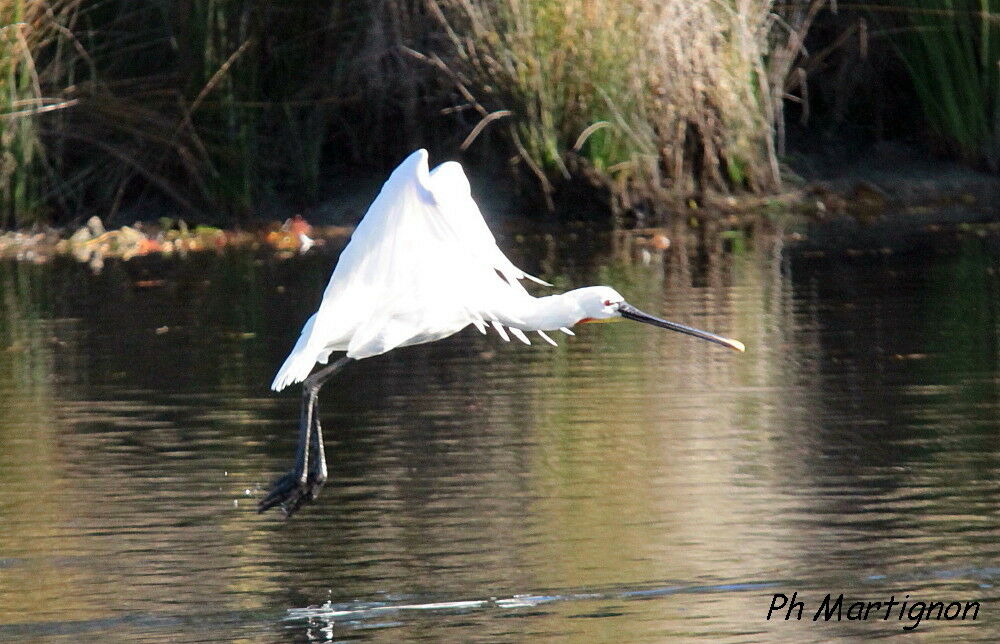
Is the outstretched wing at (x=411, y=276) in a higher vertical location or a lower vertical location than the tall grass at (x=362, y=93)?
lower

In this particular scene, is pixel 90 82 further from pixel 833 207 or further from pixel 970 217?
pixel 970 217

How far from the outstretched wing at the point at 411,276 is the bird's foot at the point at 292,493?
375mm

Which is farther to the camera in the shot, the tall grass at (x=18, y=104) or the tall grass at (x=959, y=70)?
the tall grass at (x=959, y=70)

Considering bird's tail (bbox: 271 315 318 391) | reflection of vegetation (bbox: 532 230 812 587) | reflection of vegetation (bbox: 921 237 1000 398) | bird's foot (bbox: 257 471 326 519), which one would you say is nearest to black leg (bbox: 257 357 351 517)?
bird's foot (bbox: 257 471 326 519)

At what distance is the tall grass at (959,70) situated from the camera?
1625 centimetres

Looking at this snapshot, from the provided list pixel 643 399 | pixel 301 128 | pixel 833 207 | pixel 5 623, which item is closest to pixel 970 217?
pixel 833 207

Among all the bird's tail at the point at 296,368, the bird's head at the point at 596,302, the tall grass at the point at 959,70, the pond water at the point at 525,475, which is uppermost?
the tall grass at the point at 959,70

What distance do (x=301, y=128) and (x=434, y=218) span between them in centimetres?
1071

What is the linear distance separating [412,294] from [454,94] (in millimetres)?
8659

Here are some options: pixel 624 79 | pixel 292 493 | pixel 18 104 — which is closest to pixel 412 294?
pixel 292 493

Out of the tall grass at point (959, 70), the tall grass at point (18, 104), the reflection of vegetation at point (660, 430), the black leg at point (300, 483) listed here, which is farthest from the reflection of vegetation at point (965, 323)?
the tall grass at point (18, 104)

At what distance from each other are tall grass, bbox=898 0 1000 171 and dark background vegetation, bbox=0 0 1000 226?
0.02 m

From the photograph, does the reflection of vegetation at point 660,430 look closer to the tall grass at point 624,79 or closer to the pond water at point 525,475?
the pond water at point 525,475

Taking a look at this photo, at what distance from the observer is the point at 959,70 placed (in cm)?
1652
